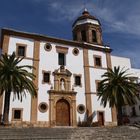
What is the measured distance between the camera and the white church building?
2773cm

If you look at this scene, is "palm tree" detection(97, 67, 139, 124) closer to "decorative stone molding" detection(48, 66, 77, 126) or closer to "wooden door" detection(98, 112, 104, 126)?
"wooden door" detection(98, 112, 104, 126)

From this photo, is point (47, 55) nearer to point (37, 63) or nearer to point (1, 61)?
point (37, 63)

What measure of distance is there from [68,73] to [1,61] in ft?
32.8

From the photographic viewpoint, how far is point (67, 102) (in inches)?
1201

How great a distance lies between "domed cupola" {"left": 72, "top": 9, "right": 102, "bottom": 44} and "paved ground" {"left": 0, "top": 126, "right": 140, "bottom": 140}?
17.7 metres

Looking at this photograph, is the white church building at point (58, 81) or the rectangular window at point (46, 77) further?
the rectangular window at point (46, 77)

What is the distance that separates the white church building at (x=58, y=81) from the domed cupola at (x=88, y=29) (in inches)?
74.3

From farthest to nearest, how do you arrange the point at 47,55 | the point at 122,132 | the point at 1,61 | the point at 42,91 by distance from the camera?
the point at 47,55 < the point at 42,91 < the point at 1,61 < the point at 122,132

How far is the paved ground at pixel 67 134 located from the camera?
707 inches

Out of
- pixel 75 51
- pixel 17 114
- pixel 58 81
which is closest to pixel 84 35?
pixel 75 51

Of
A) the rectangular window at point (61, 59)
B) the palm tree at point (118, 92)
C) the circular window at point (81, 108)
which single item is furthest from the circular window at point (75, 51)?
the circular window at point (81, 108)

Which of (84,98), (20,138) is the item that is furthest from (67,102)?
(20,138)

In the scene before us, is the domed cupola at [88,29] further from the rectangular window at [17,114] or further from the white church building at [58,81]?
the rectangular window at [17,114]

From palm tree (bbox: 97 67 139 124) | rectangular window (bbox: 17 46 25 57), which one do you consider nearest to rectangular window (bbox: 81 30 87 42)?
palm tree (bbox: 97 67 139 124)
